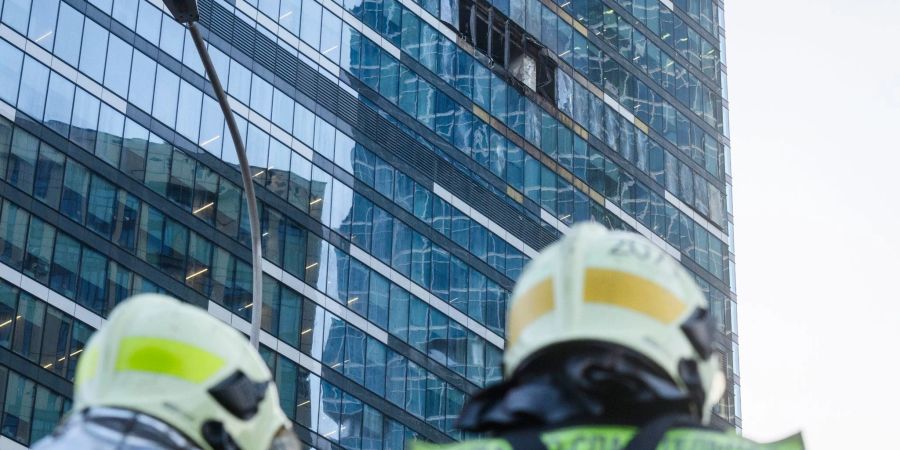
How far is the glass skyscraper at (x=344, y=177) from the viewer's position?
5050 cm

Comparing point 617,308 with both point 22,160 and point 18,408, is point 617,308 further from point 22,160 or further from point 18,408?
point 22,160

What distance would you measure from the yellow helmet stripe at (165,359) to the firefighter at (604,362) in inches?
72.4

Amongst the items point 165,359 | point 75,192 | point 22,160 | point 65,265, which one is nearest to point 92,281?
point 65,265

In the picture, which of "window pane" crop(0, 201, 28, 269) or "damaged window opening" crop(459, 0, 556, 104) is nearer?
"window pane" crop(0, 201, 28, 269)

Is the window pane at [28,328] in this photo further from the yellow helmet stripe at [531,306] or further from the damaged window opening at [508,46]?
the yellow helmet stripe at [531,306]

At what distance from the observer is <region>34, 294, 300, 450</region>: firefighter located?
8.37 m

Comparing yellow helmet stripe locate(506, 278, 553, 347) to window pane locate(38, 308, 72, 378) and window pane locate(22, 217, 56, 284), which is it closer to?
window pane locate(38, 308, 72, 378)

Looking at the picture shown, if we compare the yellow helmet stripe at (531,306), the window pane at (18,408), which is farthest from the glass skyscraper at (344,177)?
the yellow helmet stripe at (531,306)

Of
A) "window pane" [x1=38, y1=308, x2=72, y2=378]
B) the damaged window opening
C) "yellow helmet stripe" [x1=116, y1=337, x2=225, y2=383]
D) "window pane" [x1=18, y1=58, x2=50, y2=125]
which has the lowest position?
"yellow helmet stripe" [x1=116, y1=337, x2=225, y2=383]

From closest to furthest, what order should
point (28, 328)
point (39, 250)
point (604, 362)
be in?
point (604, 362) → point (28, 328) → point (39, 250)

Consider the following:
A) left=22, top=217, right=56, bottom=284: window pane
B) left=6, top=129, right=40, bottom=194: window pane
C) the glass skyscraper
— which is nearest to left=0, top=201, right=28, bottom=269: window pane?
the glass skyscraper

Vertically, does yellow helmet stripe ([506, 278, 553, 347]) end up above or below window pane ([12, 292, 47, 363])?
below

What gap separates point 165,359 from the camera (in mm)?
8586

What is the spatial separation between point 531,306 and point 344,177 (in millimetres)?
53548
